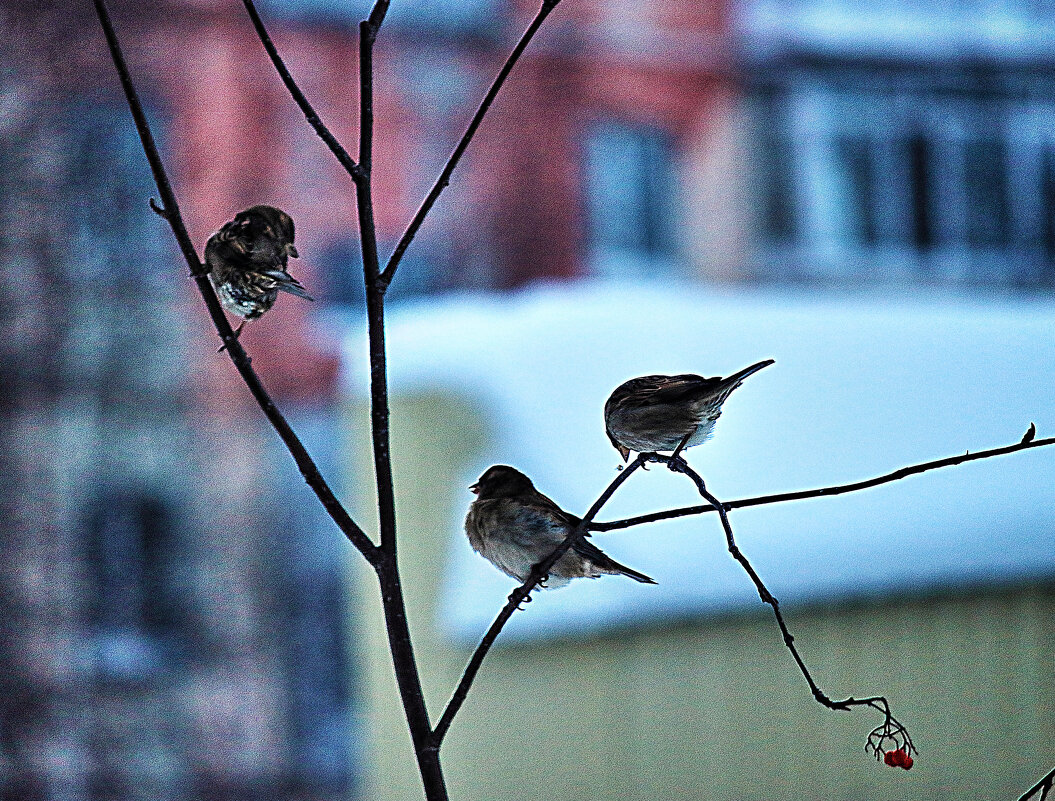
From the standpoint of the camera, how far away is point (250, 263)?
2.03 feet

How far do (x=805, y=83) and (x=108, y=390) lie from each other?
2246 mm

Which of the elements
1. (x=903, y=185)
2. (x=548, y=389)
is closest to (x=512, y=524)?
(x=548, y=389)

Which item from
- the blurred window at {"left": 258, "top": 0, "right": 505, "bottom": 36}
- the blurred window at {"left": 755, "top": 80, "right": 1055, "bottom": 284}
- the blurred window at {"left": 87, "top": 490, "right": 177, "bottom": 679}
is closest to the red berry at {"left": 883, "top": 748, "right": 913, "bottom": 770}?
the blurred window at {"left": 87, "top": 490, "right": 177, "bottom": 679}

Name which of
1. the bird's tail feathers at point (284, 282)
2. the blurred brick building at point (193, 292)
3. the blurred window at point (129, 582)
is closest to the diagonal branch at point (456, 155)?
the bird's tail feathers at point (284, 282)

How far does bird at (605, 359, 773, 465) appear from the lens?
2.01 feet

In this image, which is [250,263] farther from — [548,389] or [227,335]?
[548,389]

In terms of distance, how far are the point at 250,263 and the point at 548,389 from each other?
1238 mm

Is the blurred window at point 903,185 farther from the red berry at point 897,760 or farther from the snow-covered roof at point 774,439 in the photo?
the red berry at point 897,760

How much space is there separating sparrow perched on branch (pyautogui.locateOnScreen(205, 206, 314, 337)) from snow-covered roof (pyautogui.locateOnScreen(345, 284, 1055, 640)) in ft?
2.99

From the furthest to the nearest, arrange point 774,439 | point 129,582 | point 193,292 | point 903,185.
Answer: point 903,185, point 129,582, point 193,292, point 774,439

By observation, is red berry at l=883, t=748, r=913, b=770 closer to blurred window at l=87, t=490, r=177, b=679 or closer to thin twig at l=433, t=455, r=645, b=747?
thin twig at l=433, t=455, r=645, b=747

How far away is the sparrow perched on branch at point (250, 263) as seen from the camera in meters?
0.59

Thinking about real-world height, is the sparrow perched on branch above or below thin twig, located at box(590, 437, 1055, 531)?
above

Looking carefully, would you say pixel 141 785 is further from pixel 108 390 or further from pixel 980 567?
pixel 980 567
